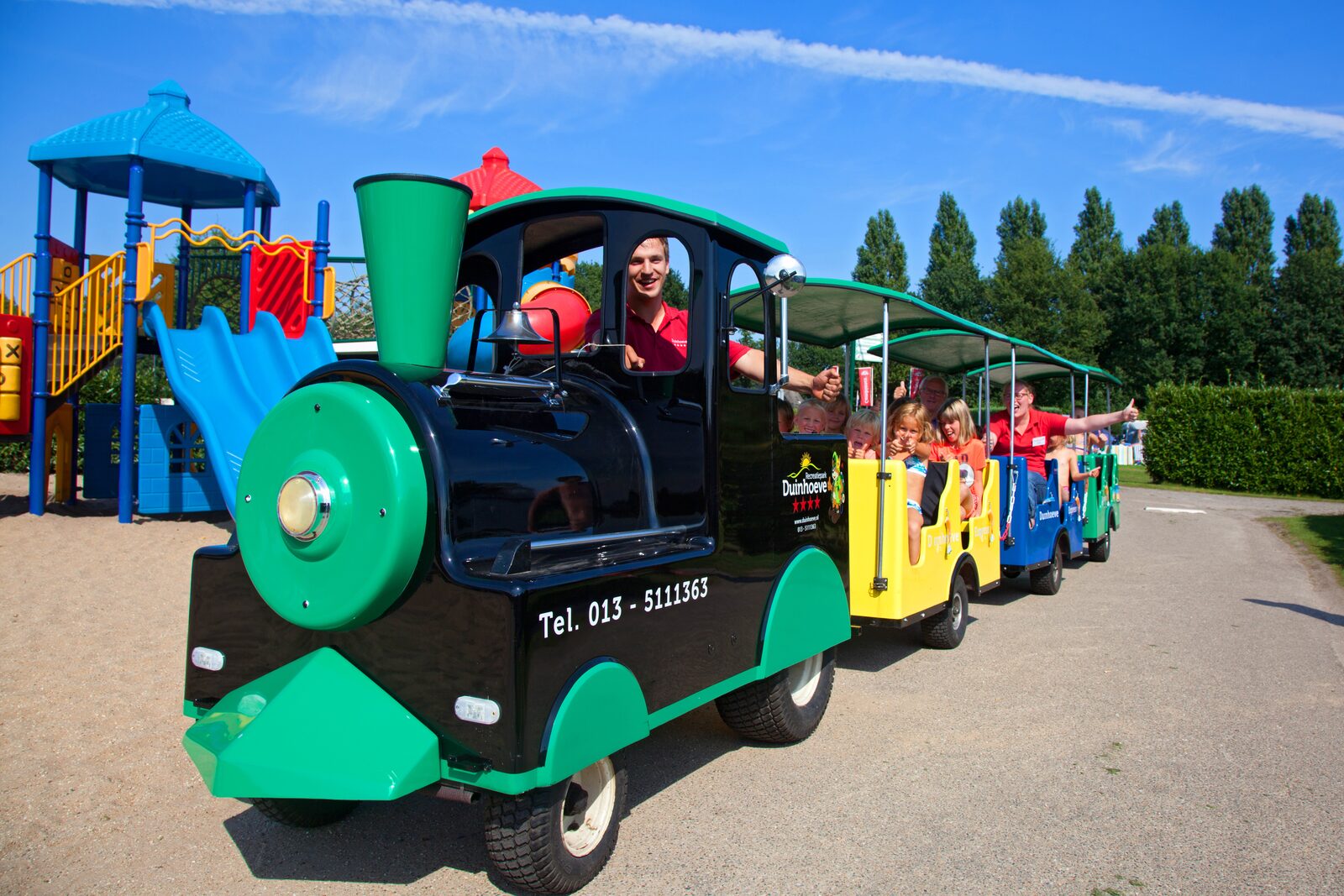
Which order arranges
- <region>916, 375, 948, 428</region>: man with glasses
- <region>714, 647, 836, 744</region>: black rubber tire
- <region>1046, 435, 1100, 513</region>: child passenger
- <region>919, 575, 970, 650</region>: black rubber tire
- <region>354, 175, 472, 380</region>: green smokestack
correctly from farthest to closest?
1. <region>1046, 435, 1100, 513</region>: child passenger
2. <region>916, 375, 948, 428</region>: man with glasses
3. <region>919, 575, 970, 650</region>: black rubber tire
4. <region>714, 647, 836, 744</region>: black rubber tire
5. <region>354, 175, 472, 380</region>: green smokestack

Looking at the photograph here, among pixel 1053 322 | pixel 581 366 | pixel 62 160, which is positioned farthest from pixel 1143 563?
pixel 1053 322

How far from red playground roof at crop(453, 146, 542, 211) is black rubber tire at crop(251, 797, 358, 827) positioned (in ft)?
27.3

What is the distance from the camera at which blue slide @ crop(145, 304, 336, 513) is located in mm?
9414

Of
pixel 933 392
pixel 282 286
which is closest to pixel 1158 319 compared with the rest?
pixel 933 392

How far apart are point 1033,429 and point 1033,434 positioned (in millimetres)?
50

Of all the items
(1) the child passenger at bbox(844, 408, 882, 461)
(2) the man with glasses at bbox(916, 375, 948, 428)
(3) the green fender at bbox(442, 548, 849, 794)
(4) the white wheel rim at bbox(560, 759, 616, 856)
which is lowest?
(4) the white wheel rim at bbox(560, 759, 616, 856)

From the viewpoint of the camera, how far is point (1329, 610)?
26.8ft

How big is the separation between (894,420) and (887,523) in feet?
4.35

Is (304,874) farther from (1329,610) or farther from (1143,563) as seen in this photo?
(1143,563)

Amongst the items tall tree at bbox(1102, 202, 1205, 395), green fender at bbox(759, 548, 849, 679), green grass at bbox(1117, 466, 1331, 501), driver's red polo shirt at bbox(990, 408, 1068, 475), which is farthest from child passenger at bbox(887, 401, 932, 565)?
tall tree at bbox(1102, 202, 1205, 395)

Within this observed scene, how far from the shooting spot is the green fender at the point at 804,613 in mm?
4039

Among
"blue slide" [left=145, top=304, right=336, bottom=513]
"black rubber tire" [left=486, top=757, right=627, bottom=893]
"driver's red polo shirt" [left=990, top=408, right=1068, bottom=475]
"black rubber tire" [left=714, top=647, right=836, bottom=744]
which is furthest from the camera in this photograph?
"blue slide" [left=145, top=304, right=336, bottom=513]

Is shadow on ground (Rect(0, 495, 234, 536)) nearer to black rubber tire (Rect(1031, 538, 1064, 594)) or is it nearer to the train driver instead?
the train driver

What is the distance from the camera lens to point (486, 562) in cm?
292
